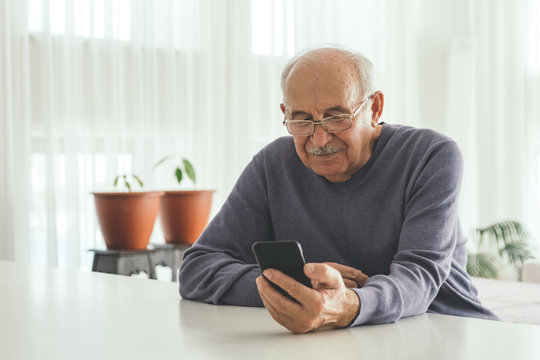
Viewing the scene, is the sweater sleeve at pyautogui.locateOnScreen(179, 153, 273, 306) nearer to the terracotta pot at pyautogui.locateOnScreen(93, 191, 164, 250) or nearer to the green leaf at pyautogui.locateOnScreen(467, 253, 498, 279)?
the terracotta pot at pyautogui.locateOnScreen(93, 191, 164, 250)

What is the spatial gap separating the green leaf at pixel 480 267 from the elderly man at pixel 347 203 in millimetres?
4265

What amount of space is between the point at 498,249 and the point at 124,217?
3.77 m

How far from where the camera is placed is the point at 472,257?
584 centimetres

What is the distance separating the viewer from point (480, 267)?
5758 millimetres

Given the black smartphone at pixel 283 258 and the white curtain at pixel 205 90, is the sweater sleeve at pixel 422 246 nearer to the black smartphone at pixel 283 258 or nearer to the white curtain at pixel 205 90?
the black smartphone at pixel 283 258

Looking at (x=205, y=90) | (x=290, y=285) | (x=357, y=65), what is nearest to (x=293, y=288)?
(x=290, y=285)

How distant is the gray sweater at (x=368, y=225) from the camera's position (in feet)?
4.65

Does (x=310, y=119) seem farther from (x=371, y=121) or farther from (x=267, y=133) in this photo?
(x=267, y=133)

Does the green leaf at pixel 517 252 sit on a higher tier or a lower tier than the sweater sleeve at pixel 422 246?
lower

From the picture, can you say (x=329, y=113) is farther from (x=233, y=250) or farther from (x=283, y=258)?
(x=283, y=258)

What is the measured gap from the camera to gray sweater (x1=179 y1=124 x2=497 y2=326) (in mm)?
1416

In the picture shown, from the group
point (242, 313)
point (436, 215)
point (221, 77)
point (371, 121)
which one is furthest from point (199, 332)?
point (221, 77)

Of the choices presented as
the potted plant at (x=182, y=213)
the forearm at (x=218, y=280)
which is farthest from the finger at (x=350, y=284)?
the potted plant at (x=182, y=213)

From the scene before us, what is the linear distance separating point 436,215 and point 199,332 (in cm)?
60
